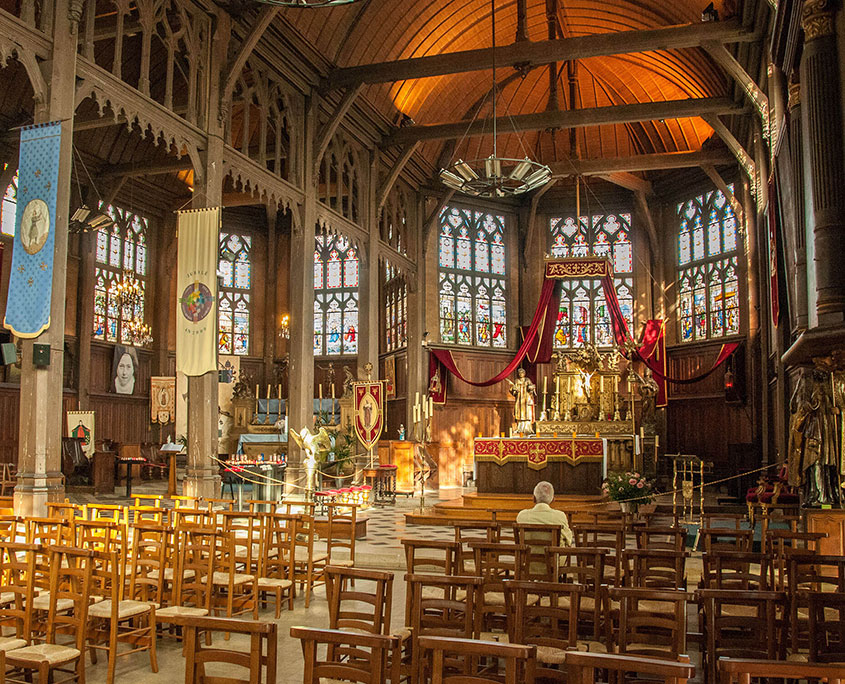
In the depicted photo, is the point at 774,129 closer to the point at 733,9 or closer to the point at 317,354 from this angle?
the point at 733,9

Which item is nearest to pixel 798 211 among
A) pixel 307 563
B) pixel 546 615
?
pixel 307 563

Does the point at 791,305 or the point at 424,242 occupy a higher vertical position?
the point at 424,242

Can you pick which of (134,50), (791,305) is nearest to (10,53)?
(134,50)

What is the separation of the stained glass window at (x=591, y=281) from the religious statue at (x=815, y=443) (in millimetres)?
14886

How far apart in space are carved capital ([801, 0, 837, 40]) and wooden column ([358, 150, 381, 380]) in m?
12.2

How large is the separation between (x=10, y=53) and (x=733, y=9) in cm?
1331

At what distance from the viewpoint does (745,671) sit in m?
2.76

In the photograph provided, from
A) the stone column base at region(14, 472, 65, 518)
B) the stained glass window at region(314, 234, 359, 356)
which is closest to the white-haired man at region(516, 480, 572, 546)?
the stone column base at region(14, 472, 65, 518)

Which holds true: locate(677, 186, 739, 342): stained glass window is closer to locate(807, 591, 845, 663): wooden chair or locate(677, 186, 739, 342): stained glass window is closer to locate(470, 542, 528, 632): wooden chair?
locate(470, 542, 528, 632): wooden chair

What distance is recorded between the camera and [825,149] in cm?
912

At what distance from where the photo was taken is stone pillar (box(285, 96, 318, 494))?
16594 mm

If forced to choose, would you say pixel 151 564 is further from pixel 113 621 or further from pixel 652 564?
pixel 652 564

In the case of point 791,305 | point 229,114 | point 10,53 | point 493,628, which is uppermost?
point 229,114

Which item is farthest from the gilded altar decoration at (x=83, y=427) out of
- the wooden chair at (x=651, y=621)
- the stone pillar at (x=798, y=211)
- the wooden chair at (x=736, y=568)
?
the wooden chair at (x=651, y=621)
